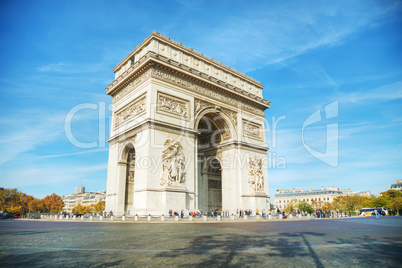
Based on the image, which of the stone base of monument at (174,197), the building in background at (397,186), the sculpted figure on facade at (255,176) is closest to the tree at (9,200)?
the stone base of monument at (174,197)

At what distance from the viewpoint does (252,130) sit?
28.0 m

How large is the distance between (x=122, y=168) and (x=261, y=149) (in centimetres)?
1414

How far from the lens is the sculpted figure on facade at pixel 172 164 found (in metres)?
19.4

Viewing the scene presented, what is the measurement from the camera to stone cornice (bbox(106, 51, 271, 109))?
20.4 m

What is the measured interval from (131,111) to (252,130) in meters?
12.6

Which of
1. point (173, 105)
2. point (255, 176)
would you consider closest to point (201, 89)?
point (173, 105)

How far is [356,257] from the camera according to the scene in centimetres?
400

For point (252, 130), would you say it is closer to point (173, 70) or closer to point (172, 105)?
point (172, 105)

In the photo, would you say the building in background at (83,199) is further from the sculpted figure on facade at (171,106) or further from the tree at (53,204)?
the sculpted figure on facade at (171,106)

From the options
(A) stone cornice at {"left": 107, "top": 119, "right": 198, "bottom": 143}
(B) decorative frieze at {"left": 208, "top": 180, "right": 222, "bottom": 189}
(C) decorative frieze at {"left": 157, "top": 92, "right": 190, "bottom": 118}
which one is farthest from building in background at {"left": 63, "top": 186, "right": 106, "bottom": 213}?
(C) decorative frieze at {"left": 157, "top": 92, "right": 190, "bottom": 118}

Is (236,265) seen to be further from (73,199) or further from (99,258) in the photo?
(73,199)

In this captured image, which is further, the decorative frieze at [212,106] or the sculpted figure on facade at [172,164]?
the decorative frieze at [212,106]

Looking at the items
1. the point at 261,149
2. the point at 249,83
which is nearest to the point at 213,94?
the point at 249,83

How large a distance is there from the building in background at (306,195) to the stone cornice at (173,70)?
8234cm
